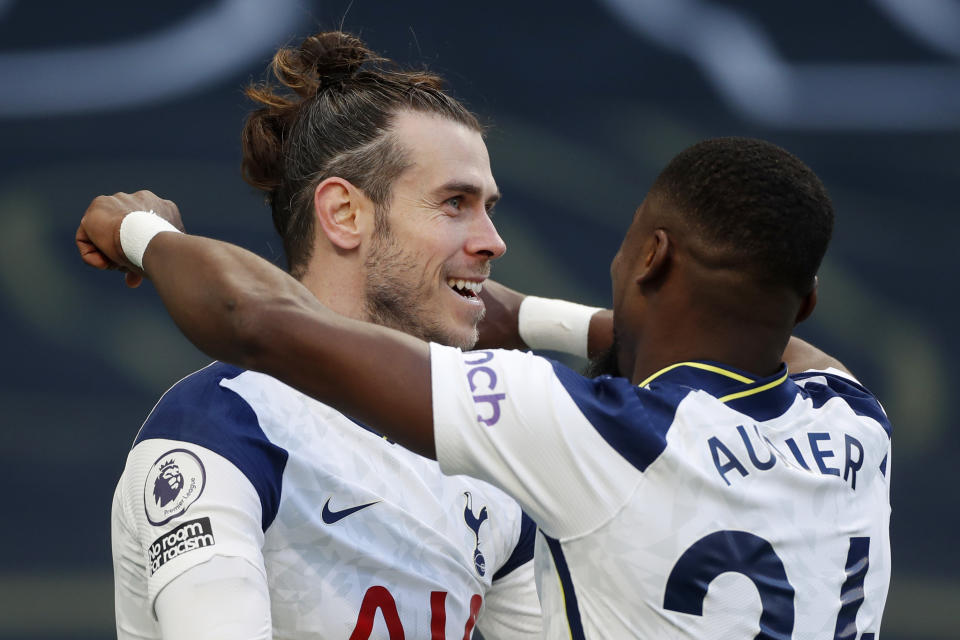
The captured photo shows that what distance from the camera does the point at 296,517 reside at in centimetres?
179

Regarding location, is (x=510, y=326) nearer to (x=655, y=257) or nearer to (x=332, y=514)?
(x=332, y=514)

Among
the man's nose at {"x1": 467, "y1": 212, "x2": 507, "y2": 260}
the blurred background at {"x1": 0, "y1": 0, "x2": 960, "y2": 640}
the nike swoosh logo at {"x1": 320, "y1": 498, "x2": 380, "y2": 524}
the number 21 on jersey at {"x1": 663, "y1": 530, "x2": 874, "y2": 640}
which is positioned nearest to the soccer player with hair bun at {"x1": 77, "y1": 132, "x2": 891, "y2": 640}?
the number 21 on jersey at {"x1": 663, "y1": 530, "x2": 874, "y2": 640}

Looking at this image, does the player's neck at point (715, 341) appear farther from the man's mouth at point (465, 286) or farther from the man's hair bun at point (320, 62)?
the man's hair bun at point (320, 62)

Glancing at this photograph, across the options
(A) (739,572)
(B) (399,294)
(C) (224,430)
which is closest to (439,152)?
(B) (399,294)

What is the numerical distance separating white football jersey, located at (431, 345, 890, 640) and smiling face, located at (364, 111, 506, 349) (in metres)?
0.76

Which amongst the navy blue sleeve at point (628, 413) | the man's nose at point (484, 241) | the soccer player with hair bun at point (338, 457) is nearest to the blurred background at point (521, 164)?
the soccer player with hair bun at point (338, 457)

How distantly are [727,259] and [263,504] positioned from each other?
0.82m

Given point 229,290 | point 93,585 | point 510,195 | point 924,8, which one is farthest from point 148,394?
point 924,8

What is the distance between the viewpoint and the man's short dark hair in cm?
144

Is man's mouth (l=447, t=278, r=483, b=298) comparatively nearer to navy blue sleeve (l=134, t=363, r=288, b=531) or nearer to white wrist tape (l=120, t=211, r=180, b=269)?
navy blue sleeve (l=134, t=363, r=288, b=531)

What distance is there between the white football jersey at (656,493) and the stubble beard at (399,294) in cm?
76

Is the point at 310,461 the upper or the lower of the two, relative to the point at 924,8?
lower

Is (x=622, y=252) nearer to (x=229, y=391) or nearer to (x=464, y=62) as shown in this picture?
(x=229, y=391)

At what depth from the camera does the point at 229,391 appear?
1827mm
